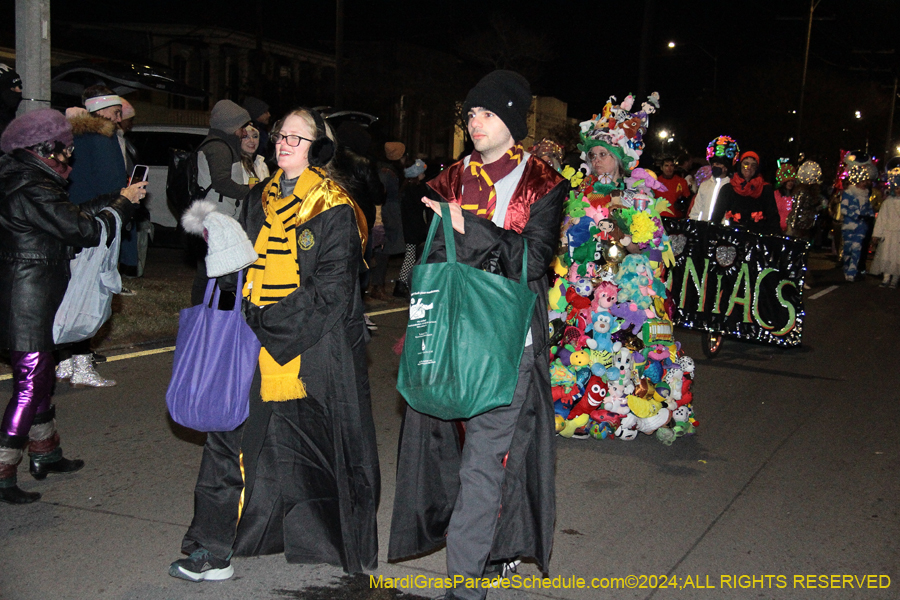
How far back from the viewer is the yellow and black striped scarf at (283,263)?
3.52 metres

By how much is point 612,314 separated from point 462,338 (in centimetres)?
301

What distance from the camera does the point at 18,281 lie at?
4.48 metres

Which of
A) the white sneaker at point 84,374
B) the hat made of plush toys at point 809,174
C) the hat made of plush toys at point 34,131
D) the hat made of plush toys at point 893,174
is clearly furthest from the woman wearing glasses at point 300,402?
the hat made of plush toys at point 893,174

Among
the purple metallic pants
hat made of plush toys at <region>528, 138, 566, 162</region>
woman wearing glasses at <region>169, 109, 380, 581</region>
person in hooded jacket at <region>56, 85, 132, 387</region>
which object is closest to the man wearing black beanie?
woman wearing glasses at <region>169, 109, 380, 581</region>

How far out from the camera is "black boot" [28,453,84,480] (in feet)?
15.8

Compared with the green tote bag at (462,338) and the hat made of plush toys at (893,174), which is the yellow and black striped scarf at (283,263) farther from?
the hat made of plush toys at (893,174)

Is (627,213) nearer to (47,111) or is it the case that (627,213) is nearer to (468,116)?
(468,116)

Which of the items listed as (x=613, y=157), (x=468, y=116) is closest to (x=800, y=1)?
(x=613, y=157)

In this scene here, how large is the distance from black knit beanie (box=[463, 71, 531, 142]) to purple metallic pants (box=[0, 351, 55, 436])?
2.58m

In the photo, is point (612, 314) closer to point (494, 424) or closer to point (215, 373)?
point (494, 424)

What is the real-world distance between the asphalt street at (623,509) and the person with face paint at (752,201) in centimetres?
219

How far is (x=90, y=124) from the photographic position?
7.39 m

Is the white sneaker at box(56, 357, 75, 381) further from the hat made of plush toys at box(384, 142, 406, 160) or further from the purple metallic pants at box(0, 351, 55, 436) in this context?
the hat made of plush toys at box(384, 142, 406, 160)

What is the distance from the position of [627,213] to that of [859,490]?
7.30 feet
